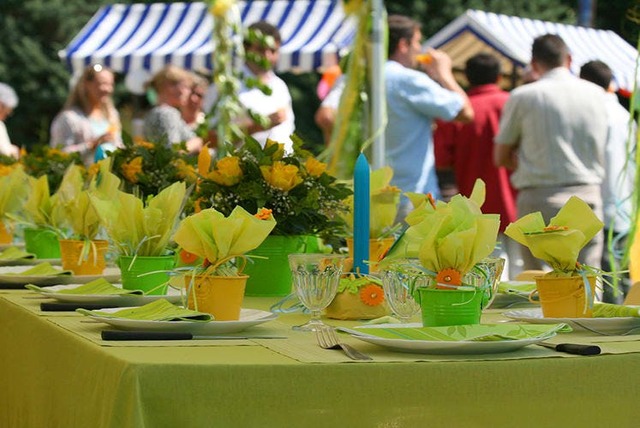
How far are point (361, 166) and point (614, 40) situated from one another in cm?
863

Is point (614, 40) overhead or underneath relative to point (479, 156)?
overhead

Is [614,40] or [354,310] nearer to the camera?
[354,310]

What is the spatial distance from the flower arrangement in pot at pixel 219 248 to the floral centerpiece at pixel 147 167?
1.60 metres

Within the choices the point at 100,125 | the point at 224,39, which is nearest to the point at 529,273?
the point at 100,125

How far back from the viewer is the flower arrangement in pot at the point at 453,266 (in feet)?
7.14

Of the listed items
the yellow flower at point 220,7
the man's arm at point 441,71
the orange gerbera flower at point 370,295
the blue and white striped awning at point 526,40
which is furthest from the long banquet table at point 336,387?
the blue and white striped awning at point 526,40

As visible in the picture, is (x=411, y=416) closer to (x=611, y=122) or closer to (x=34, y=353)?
(x=34, y=353)

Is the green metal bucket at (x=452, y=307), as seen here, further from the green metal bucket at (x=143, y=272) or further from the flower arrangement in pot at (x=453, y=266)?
the green metal bucket at (x=143, y=272)

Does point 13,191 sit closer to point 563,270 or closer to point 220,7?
point 563,270

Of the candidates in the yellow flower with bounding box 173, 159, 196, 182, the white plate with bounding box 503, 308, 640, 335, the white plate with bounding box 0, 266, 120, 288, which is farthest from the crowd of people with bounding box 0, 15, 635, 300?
the white plate with bounding box 503, 308, 640, 335

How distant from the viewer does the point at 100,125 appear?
25.1 ft

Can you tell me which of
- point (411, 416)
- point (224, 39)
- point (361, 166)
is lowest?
point (411, 416)

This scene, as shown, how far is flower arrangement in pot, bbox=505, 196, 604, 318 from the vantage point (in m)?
2.38

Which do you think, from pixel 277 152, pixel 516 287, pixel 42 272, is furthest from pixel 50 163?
pixel 516 287
